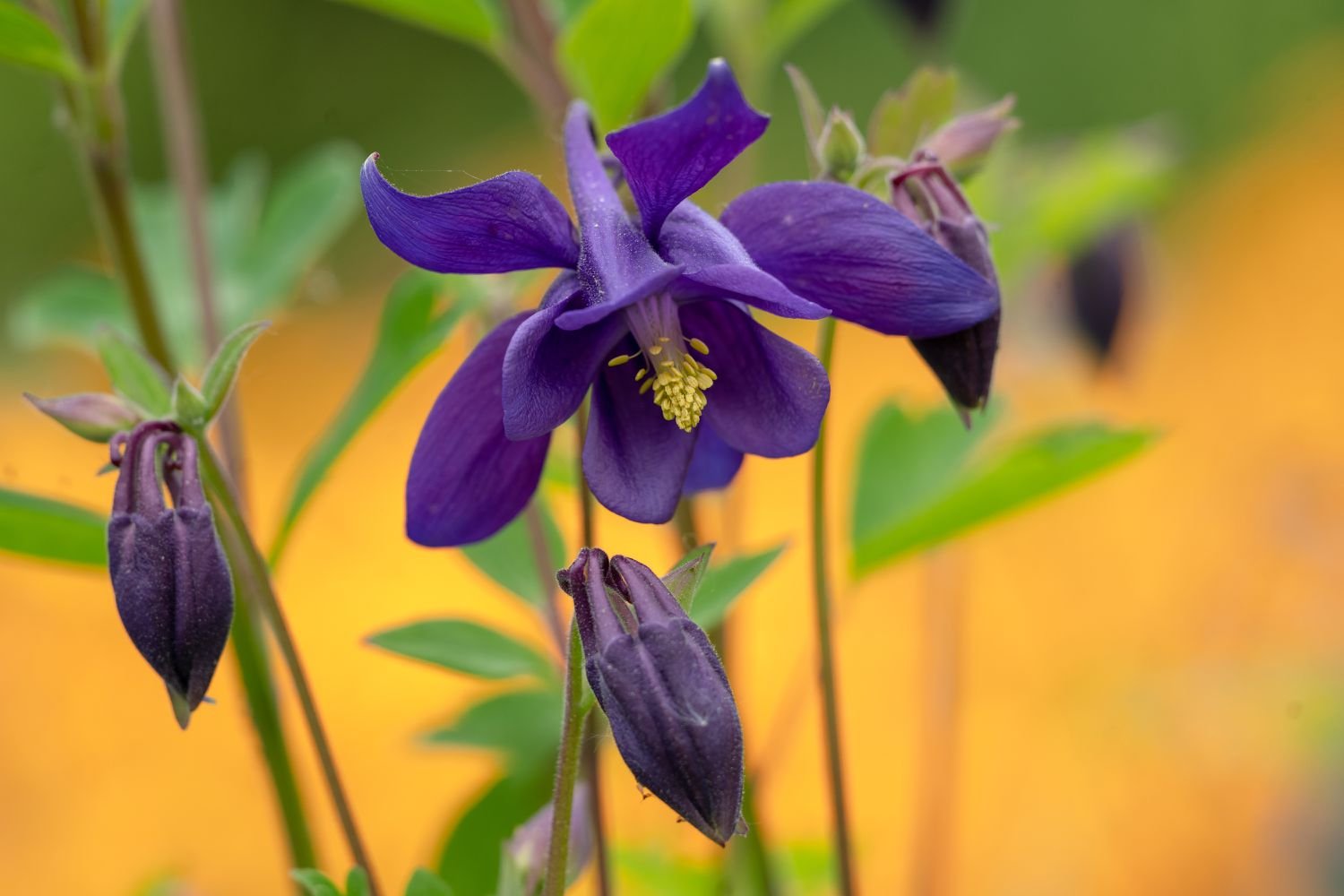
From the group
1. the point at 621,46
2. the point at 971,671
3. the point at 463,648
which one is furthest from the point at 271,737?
the point at 971,671

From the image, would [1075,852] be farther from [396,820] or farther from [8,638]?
[8,638]

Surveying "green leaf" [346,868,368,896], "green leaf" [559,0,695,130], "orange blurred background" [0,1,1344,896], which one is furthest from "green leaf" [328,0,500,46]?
"orange blurred background" [0,1,1344,896]

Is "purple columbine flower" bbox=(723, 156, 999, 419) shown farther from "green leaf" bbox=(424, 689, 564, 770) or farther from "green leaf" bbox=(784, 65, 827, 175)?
"green leaf" bbox=(424, 689, 564, 770)

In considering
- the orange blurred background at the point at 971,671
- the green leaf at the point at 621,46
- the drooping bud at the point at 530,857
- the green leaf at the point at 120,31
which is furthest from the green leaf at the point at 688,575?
the orange blurred background at the point at 971,671

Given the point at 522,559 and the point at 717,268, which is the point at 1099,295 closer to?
the point at 522,559

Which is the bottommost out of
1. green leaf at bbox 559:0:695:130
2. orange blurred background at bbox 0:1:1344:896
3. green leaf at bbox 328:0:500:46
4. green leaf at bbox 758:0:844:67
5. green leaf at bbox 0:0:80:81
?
orange blurred background at bbox 0:1:1344:896

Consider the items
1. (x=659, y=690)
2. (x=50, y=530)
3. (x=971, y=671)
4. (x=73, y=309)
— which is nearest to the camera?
(x=659, y=690)
